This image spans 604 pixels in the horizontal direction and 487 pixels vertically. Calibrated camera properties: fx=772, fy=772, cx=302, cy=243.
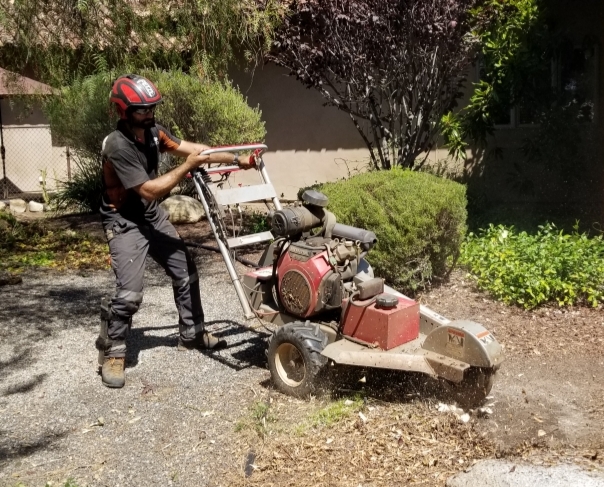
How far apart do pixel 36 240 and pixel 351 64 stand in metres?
4.91

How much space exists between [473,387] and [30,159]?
44.0 feet

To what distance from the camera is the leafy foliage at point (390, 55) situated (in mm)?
8961

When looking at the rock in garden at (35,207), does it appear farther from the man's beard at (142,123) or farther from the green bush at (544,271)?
the man's beard at (142,123)

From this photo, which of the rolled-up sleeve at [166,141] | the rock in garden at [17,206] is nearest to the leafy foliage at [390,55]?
the rolled-up sleeve at [166,141]

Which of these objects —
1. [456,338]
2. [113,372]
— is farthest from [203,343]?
[456,338]

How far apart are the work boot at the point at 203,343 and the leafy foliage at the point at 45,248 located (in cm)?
347

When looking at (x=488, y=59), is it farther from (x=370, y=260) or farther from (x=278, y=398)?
(x=278, y=398)

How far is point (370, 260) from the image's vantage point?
682cm

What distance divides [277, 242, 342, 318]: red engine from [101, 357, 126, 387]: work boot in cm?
126

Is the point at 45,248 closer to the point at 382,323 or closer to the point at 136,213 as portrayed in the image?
the point at 136,213

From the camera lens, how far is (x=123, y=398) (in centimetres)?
512

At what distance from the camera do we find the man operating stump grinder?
16.8 feet

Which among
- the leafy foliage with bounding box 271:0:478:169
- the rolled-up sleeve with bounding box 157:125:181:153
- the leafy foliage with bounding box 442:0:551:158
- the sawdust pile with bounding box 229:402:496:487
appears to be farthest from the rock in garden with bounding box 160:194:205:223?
the sawdust pile with bounding box 229:402:496:487

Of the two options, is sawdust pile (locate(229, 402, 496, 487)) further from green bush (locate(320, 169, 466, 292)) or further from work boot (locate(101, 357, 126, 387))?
green bush (locate(320, 169, 466, 292))
